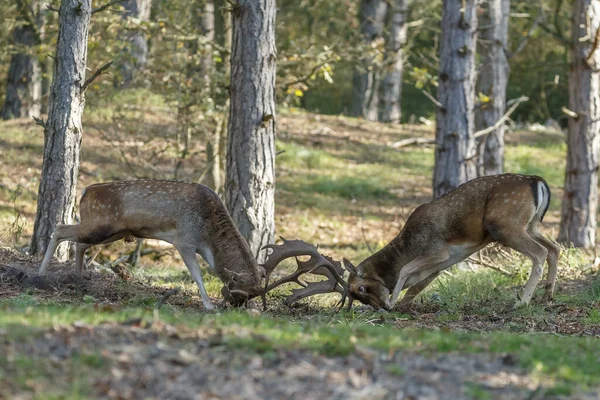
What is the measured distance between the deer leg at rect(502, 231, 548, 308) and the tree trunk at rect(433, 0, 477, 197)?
11.7 feet

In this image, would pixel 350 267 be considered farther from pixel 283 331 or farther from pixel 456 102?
pixel 456 102

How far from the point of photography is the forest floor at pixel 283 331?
5.57 meters

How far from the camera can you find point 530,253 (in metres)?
10.8

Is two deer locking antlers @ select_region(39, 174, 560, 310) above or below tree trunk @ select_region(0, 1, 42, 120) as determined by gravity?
below

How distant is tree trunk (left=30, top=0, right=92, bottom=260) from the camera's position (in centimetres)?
1105

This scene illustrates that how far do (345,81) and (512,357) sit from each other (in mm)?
36074

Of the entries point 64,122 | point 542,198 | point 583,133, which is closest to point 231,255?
point 64,122

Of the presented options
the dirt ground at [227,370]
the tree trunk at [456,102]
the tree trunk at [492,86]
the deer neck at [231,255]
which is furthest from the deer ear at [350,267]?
the tree trunk at [492,86]

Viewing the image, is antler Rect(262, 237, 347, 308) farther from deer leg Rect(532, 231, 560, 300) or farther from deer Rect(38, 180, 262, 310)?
deer leg Rect(532, 231, 560, 300)

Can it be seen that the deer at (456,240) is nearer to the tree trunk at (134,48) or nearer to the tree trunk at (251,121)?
the tree trunk at (251,121)

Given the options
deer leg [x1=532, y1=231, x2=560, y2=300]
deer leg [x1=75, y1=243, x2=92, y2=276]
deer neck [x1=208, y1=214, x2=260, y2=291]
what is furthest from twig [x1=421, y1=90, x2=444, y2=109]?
deer leg [x1=75, y1=243, x2=92, y2=276]

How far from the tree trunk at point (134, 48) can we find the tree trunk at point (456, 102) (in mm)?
4901

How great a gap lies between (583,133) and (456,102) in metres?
3.02

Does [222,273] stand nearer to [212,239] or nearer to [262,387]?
[212,239]
